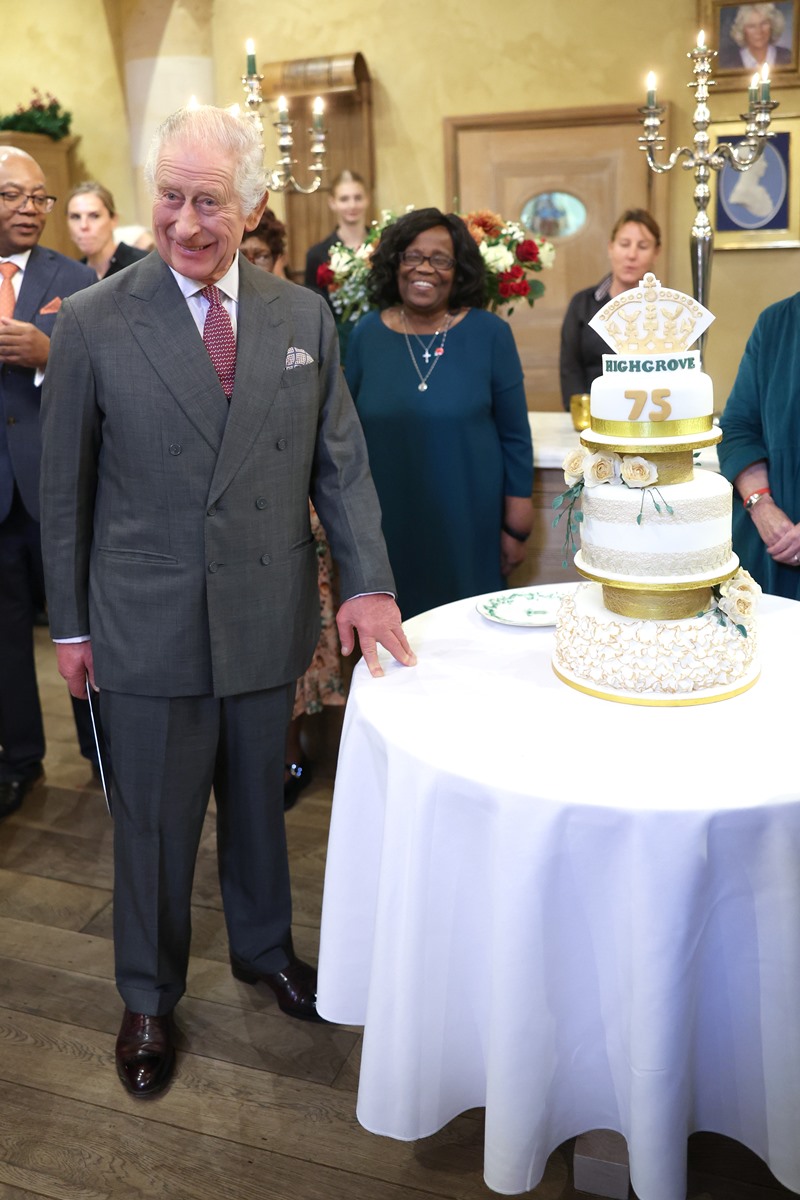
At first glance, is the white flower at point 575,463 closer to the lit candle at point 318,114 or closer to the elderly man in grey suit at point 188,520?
the elderly man in grey suit at point 188,520

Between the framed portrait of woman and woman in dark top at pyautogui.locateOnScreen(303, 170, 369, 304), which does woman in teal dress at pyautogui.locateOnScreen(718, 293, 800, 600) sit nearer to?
woman in dark top at pyautogui.locateOnScreen(303, 170, 369, 304)

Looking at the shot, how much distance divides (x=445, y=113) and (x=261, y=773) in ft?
18.6

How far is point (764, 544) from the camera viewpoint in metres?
2.53

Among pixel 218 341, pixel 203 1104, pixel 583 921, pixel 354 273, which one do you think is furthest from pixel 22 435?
pixel 583 921

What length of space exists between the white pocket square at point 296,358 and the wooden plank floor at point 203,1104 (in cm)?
136

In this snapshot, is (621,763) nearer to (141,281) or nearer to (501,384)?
(141,281)

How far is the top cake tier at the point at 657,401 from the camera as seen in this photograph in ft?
5.54

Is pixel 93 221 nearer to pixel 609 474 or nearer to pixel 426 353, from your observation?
pixel 426 353

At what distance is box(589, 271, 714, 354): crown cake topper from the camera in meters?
1.71

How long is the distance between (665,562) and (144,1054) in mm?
1404

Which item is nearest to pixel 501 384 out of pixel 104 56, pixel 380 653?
pixel 380 653

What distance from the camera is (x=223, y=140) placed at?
6.15ft

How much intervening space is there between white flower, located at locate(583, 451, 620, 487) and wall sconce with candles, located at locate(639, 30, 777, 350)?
1378 millimetres

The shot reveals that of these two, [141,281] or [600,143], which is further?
[600,143]
